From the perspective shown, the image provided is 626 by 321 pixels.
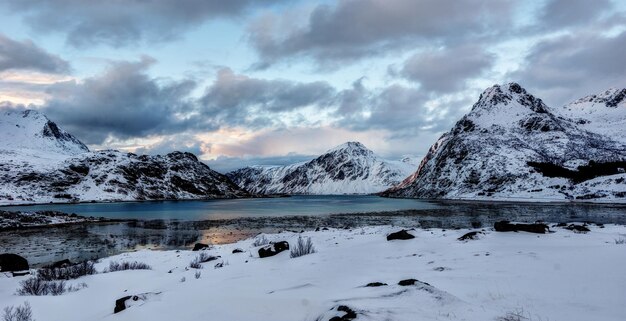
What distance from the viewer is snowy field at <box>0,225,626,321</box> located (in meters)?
5.34

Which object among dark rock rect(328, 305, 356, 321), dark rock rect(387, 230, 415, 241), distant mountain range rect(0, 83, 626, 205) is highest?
distant mountain range rect(0, 83, 626, 205)

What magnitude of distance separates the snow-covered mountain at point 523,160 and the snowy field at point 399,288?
8695cm

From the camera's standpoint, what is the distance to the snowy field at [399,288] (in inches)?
210

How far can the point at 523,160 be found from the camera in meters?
136

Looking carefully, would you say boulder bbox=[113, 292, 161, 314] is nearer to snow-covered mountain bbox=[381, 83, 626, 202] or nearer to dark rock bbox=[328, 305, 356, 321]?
dark rock bbox=[328, 305, 356, 321]

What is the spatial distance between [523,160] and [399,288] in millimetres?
150921

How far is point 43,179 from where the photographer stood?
17000 cm

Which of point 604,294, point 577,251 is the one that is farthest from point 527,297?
point 577,251

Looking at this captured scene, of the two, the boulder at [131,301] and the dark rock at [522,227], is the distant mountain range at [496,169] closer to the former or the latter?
the dark rock at [522,227]

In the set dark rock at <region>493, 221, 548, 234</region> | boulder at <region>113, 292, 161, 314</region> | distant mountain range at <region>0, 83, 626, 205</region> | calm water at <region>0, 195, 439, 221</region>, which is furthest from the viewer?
distant mountain range at <region>0, 83, 626, 205</region>

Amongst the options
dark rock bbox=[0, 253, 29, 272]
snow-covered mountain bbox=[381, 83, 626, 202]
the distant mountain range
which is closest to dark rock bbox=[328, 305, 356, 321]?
dark rock bbox=[0, 253, 29, 272]

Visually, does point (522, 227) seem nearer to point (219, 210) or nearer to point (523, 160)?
point (219, 210)

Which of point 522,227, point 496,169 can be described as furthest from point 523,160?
point 522,227

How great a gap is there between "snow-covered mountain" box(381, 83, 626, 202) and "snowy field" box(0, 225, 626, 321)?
285ft
